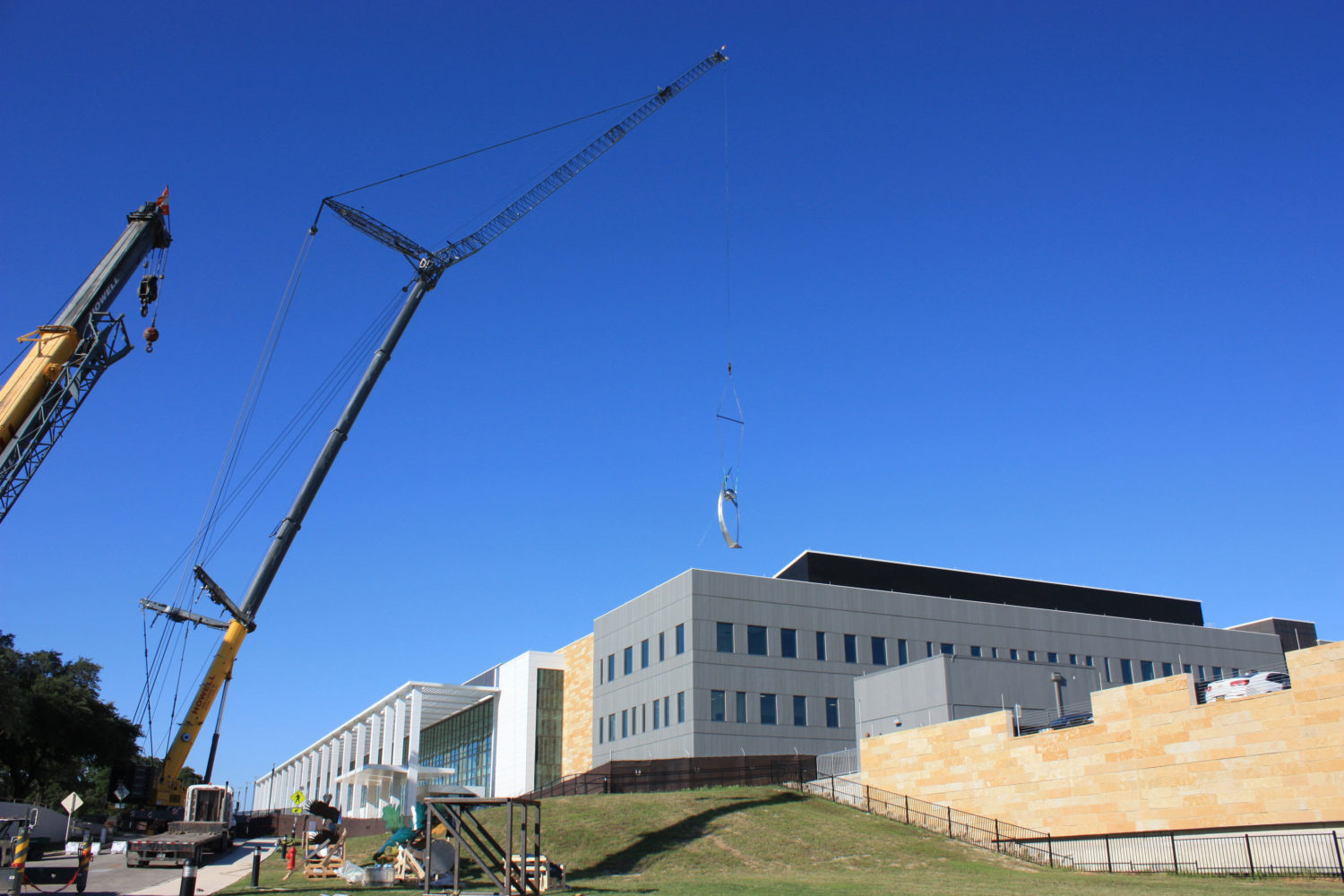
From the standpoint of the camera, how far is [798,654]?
54.9 meters

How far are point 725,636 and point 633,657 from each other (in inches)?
299

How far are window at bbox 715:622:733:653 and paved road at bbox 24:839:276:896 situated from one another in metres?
24.0

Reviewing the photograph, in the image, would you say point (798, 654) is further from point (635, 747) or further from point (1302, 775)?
point (1302, 775)

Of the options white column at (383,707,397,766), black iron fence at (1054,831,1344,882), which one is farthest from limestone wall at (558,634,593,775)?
black iron fence at (1054,831,1344,882)

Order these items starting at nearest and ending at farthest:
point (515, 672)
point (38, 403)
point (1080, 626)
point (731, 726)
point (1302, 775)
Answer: point (1302, 775) < point (38, 403) < point (731, 726) < point (1080, 626) < point (515, 672)

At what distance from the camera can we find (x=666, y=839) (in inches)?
1245

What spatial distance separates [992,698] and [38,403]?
40535 mm

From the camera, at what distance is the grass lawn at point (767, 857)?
22.8 metres

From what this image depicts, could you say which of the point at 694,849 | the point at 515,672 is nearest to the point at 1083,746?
the point at 694,849

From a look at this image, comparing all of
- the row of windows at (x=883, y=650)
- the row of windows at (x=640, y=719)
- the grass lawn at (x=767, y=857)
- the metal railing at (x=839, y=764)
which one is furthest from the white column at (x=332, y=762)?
the metal railing at (x=839, y=764)

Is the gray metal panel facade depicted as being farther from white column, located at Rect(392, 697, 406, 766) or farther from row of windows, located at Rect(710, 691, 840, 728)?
white column, located at Rect(392, 697, 406, 766)

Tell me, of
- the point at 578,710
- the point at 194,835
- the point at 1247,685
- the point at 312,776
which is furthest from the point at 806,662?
the point at 312,776

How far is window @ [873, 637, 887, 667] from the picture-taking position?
56562 mm

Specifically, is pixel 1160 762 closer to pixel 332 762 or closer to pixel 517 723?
pixel 517 723
